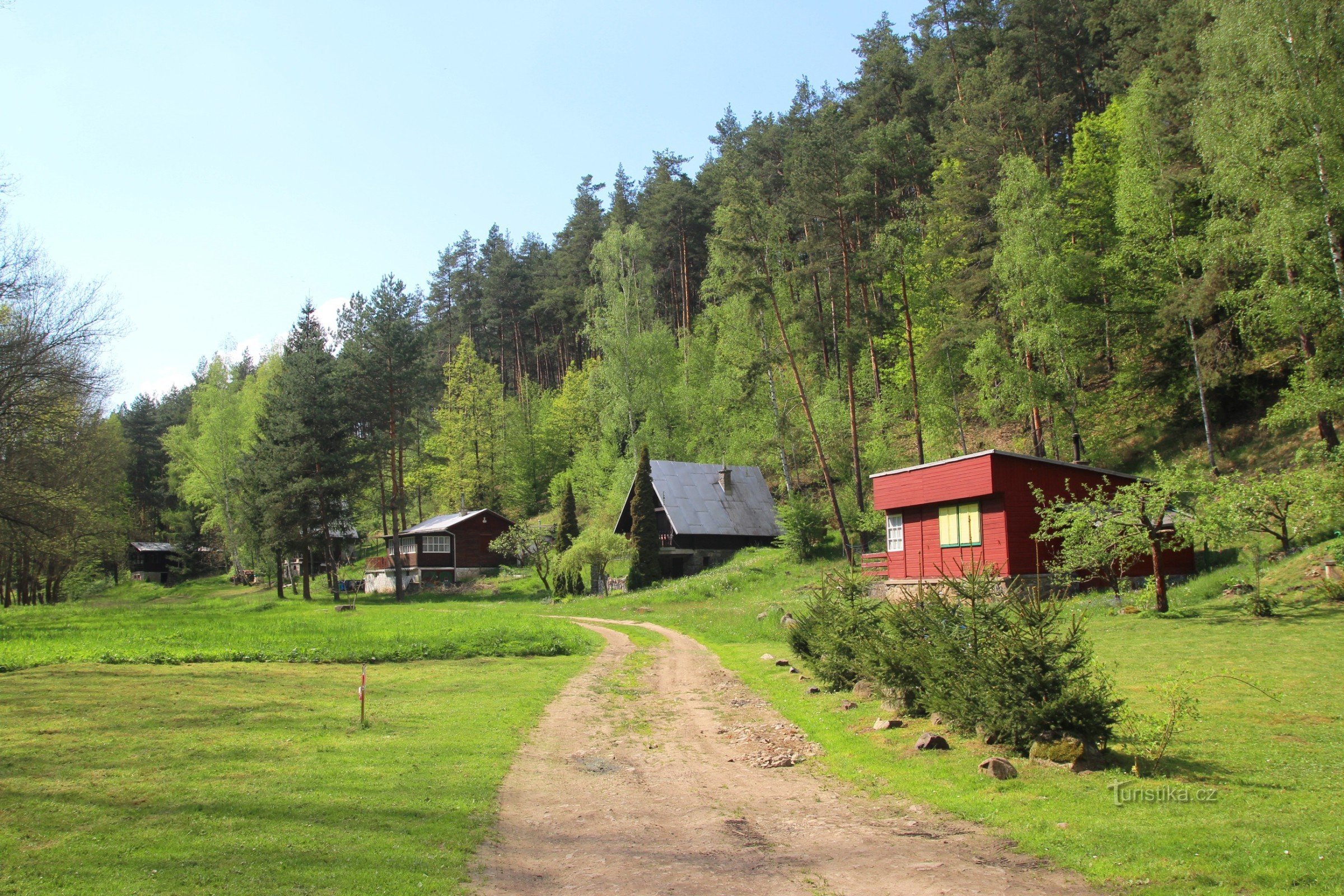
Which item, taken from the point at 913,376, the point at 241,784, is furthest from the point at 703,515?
the point at 241,784

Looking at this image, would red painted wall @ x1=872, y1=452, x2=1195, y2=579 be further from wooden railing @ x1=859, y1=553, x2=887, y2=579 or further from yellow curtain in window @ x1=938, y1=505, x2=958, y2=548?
wooden railing @ x1=859, y1=553, x2=887, y2=579

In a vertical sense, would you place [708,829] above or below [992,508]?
below

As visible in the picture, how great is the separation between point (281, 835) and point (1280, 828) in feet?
29.4

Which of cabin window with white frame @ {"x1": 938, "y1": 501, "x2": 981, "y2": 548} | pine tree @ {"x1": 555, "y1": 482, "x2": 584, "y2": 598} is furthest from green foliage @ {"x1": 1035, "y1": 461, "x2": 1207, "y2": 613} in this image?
pine tree @ {"x1": 555, "y1": 482, "x2": 584, "y2": 598}

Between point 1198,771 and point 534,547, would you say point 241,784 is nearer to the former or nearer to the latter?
point 1198,771

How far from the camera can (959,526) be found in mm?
26859

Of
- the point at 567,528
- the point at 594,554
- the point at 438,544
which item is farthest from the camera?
the point at 438,544

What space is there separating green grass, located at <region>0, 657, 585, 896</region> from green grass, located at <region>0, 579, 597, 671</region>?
3.44m

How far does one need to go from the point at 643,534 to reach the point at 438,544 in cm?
2052

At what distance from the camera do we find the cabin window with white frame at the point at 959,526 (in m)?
26.1

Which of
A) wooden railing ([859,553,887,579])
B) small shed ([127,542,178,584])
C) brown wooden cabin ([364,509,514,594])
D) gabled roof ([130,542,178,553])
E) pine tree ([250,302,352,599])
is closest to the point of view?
wooden railing ([859,553,887,579])

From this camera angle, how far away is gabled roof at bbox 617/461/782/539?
152 ft

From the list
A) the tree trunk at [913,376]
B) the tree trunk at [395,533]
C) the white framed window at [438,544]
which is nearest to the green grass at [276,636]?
the tree trunk at [395,533]

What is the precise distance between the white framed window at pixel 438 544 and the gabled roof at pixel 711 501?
1585cm
